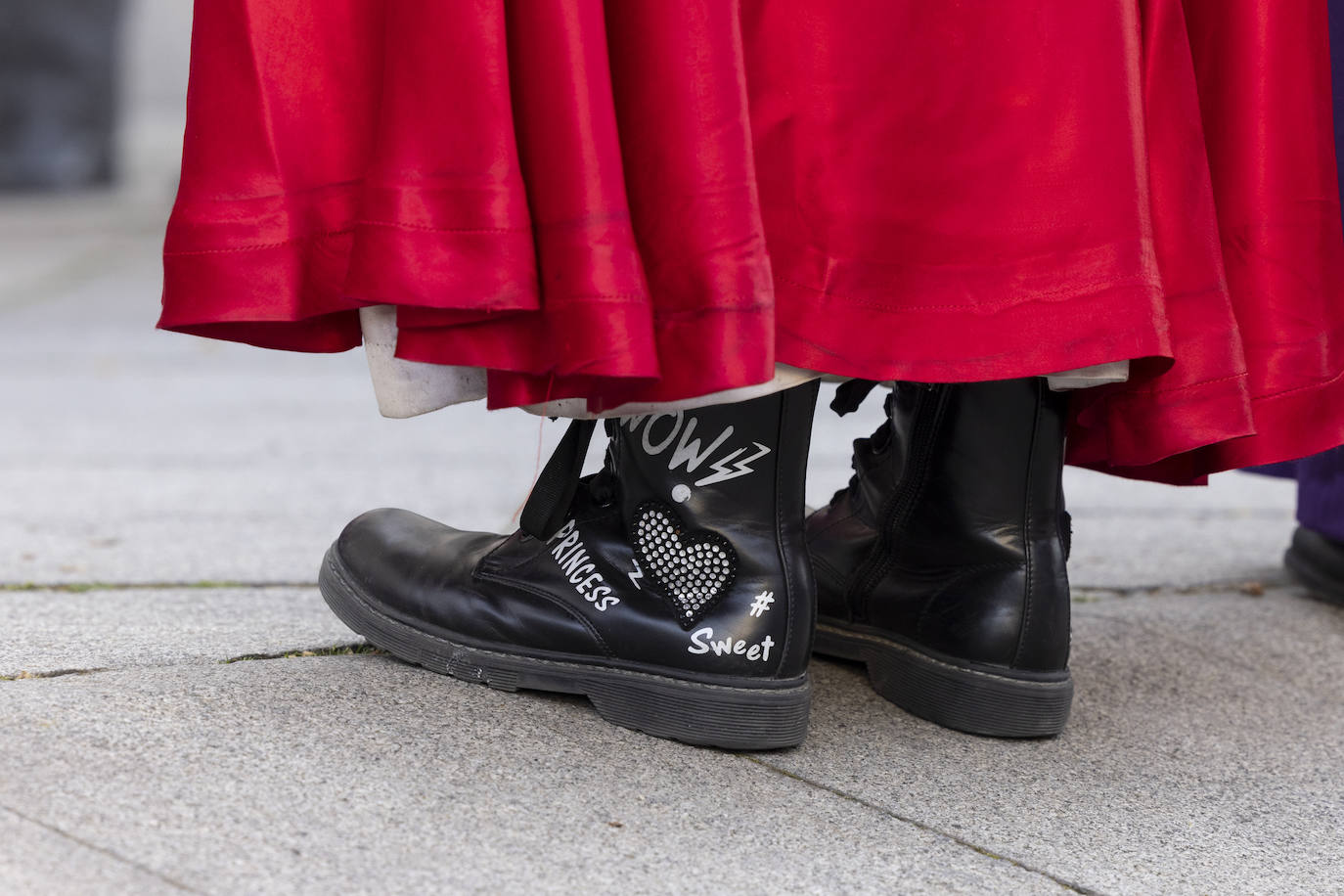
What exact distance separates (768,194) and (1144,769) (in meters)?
0.51

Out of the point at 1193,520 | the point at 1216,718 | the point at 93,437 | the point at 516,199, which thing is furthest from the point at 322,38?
the point at 93,437

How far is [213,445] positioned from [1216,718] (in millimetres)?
1874

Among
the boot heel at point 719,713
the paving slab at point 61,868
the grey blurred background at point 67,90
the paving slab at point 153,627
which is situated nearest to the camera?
the paving slab at point 61,868

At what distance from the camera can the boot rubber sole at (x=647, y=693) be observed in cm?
93

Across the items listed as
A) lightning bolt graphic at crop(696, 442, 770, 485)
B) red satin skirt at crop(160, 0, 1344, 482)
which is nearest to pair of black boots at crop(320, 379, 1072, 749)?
lightning bolt graphic at crop(696, 442, 770, 485)

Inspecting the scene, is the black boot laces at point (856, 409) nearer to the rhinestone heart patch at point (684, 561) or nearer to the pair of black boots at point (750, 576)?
the pair of black boots at point (750, 576)

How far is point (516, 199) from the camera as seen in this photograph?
80cm

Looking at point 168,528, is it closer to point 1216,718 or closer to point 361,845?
point 361,845

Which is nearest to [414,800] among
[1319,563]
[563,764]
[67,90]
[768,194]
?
[563,764]

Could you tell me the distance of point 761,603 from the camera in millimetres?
938

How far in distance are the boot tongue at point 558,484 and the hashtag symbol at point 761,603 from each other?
0.55 ft

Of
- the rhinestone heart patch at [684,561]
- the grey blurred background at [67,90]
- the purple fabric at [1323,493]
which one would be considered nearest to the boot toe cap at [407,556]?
the rhinestone heart patch at [684,561]

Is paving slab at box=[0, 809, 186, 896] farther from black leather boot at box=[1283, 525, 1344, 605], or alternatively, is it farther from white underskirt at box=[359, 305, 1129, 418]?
black leather boot at box=[1283, 525, 1344, 605]

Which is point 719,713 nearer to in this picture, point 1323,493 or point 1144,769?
point 1144,769
